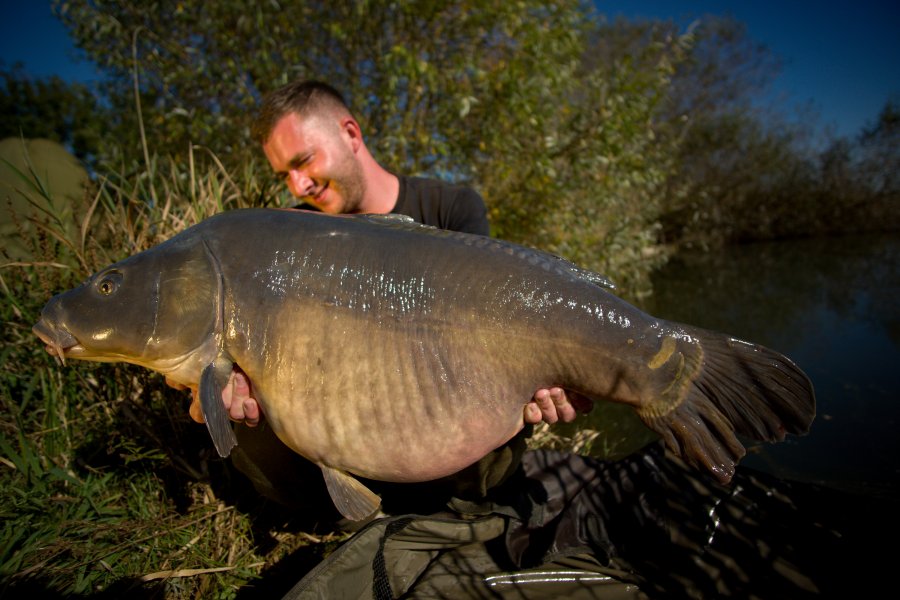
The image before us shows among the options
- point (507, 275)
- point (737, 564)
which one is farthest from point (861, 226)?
point (507, 275)

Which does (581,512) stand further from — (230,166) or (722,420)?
(230,166)

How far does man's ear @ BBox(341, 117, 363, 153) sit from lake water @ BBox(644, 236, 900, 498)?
3.16 meters

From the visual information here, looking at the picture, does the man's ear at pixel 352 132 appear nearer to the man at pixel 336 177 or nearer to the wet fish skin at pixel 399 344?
the man at pixel 336 177

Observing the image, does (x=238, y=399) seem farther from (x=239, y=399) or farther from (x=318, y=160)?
(x=318, y=160)

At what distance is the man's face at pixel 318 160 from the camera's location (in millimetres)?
2279

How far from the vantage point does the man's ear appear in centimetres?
245

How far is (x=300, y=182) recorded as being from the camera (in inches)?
92.0

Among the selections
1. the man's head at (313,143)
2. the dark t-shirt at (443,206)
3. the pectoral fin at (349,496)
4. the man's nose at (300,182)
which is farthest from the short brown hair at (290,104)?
the pectoral fin at (349,496)

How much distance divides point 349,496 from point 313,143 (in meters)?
1.70

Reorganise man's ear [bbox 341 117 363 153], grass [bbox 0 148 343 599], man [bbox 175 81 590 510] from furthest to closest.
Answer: man's ear [bbox 341 117 363 153], man [bbox 175 81 590 510], grass [bbox 0 148 343 599]

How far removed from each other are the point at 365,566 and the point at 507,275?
3.61ft

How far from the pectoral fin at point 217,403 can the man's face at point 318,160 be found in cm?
130

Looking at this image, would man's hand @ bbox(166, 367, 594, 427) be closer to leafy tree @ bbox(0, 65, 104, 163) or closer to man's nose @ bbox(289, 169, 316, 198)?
man's nose @ bbox(289, 169, 316, 198)

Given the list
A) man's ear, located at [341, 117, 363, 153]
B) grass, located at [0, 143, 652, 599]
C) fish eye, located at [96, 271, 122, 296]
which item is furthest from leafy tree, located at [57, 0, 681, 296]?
fish eye, located at [96, 271, 122, 296]
